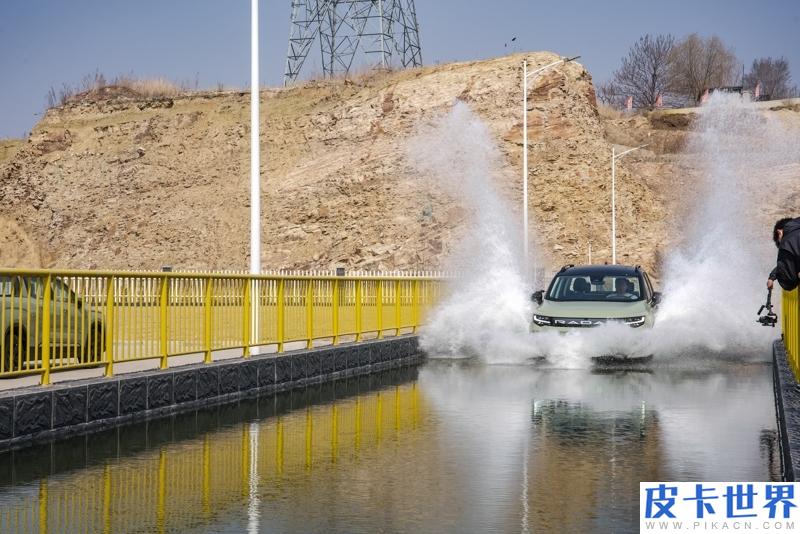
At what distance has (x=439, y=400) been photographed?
17.3 meters

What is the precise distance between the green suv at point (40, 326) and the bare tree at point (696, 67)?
116337 millimetres

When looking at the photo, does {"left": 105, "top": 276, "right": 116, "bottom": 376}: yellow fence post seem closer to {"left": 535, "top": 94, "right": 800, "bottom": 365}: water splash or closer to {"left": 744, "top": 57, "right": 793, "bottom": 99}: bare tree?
{"left": 535, "top": 94, "right": 800, "bottom": 365}: water splash

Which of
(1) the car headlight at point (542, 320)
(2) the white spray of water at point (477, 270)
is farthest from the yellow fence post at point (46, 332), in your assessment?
(2) the white spray of water at point (477, 270)

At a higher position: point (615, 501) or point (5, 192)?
point (5, 192)

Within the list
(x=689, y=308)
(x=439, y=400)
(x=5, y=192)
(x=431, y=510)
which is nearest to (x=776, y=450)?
(x=431, y=510)

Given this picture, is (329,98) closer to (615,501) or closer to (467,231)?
(467,231)

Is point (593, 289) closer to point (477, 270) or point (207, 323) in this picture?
point (477, 270)

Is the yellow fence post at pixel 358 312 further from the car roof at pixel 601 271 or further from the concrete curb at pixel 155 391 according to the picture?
the car roof at pixel 601 271

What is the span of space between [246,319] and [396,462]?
26.3 ft

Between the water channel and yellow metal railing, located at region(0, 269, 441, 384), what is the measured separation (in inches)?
39.5

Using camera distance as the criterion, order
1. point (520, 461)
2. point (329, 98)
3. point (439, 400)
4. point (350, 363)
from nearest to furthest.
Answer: point (520, 461) < point (439, 400) < point (350, 363) < point (329, 98)

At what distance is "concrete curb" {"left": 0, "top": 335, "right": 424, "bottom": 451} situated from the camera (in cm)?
1277

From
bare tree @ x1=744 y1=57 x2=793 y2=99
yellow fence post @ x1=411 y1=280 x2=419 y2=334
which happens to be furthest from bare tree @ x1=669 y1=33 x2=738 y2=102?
yellow fence post @ x1=411 y1=280 x2=419 y2=334

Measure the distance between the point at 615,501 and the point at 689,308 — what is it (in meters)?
18.8
